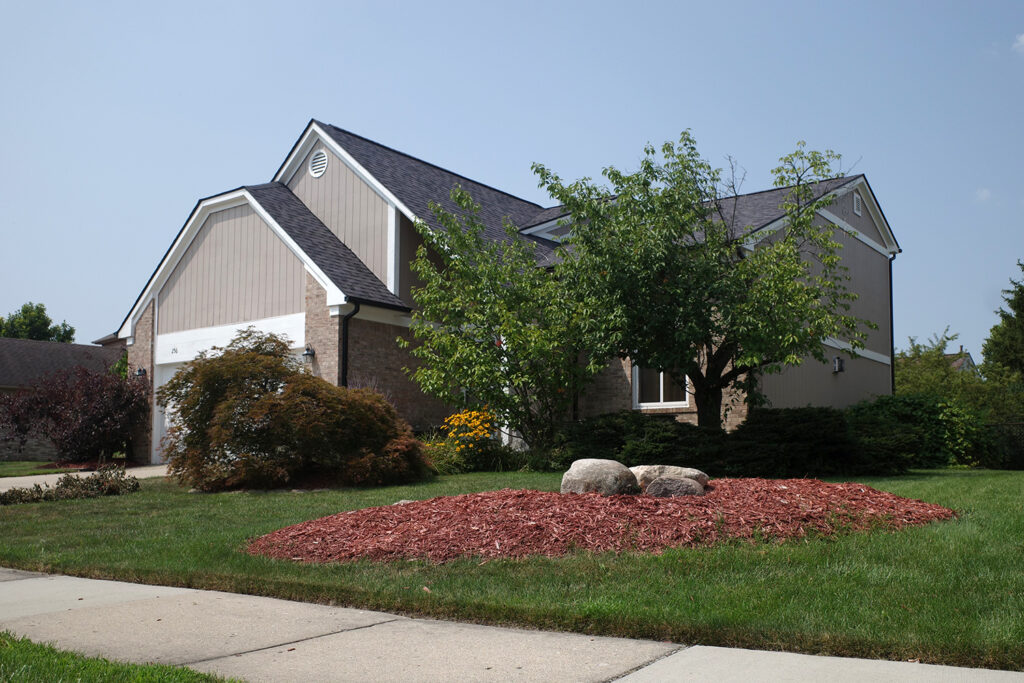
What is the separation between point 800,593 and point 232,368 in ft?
35.7

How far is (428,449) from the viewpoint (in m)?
15.7

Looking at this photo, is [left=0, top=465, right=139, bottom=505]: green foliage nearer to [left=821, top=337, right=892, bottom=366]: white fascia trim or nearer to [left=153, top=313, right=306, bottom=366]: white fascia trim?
[left=153, top=313, right=306, bottom=366]: white fascia trim

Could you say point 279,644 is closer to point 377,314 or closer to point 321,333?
point 321,333

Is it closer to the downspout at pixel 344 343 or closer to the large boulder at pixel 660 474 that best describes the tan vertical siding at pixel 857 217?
the downspout at pixel 344 343

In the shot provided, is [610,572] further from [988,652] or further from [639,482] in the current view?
[639,482]

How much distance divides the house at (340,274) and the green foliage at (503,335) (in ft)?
8.51

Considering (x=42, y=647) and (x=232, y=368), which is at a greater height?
(x=232, y=368)

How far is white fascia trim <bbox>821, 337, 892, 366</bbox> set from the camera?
21345 mm

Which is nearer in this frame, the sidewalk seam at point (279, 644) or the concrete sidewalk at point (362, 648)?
the concrete sidewalk at point (362, 648)

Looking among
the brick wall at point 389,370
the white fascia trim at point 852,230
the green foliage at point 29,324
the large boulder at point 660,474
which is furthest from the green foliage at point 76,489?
the green foliage at point 29,324

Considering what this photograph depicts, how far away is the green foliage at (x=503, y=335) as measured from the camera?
15.3 metres

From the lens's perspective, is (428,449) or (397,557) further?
(428,449)

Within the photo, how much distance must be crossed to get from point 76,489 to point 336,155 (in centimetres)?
1111

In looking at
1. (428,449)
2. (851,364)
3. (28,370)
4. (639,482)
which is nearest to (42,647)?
(639,482)
